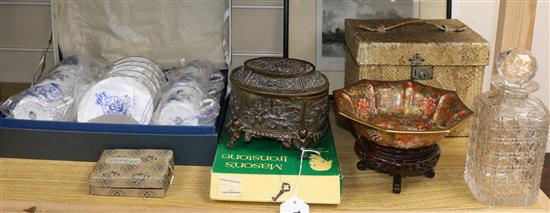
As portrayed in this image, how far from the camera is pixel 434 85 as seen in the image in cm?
106

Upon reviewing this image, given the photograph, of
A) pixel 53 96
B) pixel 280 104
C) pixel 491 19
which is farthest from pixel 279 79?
pixel 491 19

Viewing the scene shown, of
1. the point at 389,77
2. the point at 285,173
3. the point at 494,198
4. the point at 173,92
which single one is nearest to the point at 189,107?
the point at 173,92

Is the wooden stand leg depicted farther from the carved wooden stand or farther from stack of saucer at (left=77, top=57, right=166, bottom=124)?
stack of saucer at (left=77, top=57, right=166, bottom=124)

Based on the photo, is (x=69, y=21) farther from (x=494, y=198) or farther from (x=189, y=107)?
(x=494, y=198)

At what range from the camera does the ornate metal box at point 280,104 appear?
3.07ft

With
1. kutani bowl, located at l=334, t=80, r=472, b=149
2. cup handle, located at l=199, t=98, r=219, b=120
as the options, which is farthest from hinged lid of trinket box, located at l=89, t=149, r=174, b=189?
kutani bowl, located at l=334, t=80, r=472, b=149

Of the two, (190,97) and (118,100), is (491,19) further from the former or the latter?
(118,100)

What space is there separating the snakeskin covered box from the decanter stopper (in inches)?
6.3

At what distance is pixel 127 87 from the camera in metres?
1.04

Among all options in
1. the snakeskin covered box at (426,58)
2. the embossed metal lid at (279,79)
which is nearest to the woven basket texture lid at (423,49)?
the snakeskin covered box at (426,58)

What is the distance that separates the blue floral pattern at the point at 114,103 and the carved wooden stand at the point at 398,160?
15.5 inches

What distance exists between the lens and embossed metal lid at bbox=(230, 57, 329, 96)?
0.93 meters

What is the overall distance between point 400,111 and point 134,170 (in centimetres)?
43

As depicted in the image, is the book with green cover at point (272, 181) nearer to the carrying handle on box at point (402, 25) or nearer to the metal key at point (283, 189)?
the metal key at point (283, 189)
